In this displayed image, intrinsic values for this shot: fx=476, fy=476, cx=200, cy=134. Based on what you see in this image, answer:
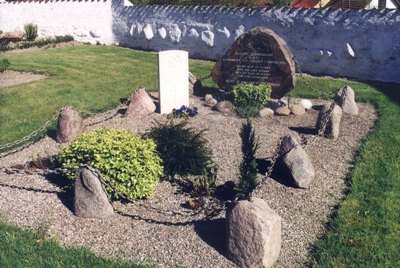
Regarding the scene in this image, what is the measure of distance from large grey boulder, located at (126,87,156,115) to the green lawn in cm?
93

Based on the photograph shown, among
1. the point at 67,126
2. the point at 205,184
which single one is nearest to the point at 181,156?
Result: the point at 205,184

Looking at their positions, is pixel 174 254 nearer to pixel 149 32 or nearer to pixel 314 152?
pixel 314 152

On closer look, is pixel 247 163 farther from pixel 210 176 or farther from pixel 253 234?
pixel 210 176

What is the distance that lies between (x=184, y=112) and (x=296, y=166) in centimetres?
398

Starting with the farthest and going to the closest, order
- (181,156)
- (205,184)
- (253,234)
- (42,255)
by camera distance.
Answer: (181,156) → (205,184) → (42,255) → (253,234)

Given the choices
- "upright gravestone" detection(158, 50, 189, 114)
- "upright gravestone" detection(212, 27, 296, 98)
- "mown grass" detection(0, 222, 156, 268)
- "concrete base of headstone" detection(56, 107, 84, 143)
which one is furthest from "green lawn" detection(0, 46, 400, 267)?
"mown grass" detection(0, 222, 156, 268)

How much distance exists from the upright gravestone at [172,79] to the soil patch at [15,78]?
5.30 metres

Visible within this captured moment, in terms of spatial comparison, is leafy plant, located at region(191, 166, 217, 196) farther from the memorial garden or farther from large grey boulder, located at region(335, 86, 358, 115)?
large grey boulder, located at region(335, 86, 358, 115)

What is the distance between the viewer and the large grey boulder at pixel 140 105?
10258mm

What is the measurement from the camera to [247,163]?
5.21m

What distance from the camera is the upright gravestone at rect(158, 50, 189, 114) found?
9.92 metres

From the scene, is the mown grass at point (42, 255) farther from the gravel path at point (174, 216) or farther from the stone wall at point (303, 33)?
the stone wall at point (303, 33)

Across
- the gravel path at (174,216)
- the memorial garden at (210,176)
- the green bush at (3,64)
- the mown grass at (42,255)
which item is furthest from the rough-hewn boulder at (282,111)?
the green bush at (3,64)

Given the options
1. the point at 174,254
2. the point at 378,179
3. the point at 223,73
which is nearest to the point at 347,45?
the point at 223,73
